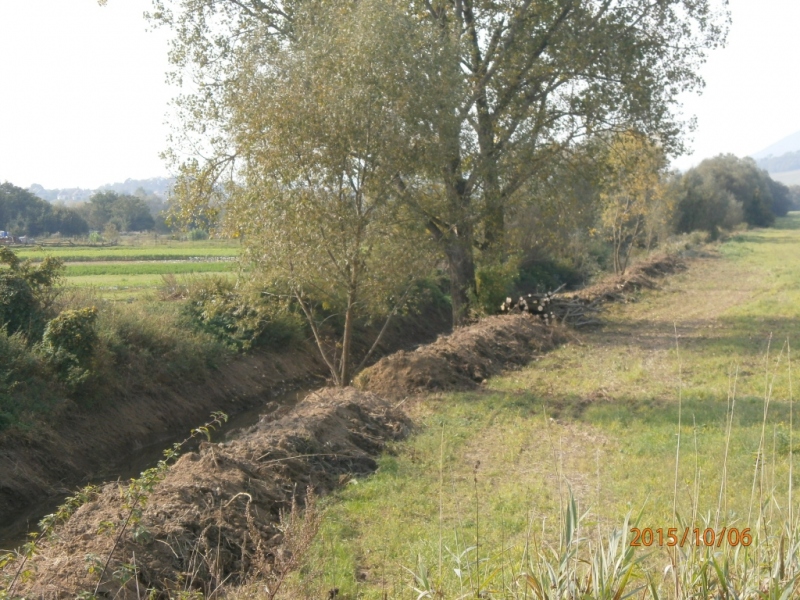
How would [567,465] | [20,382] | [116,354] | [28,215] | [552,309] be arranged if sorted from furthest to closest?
[28,215] < [552,309] < [116,354] < [20,382] < [567,465]

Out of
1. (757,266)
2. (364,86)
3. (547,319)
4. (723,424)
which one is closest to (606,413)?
(723,424)

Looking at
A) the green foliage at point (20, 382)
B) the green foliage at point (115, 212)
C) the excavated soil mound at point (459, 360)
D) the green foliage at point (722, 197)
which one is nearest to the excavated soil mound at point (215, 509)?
the excavated soil mound at point (459, 360)

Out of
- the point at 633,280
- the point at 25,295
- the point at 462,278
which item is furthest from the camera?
the point at 633,280

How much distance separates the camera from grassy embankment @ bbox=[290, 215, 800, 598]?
6.12 meters

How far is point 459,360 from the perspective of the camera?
16031mm

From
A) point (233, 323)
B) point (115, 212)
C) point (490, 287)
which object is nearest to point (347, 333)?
point (233, 323)

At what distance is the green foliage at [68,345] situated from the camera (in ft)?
48.1

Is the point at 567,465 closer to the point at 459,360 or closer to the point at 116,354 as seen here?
the point at 459,360

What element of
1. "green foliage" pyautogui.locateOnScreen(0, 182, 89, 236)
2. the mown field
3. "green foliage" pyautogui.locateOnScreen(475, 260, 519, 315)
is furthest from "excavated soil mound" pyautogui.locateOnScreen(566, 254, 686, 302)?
"green foliage" pyautogui.locateOnScreen(0, 182, 89, 236)

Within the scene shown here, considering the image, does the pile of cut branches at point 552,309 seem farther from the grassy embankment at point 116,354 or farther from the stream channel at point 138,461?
the grassy embankment at point 116,354

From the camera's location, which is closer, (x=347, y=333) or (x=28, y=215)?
(x=347, y=333)

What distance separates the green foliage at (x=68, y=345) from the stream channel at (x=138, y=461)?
1917 millimetres

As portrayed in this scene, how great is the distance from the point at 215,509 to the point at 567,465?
4.50 meters

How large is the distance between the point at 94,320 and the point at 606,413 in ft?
33.6
